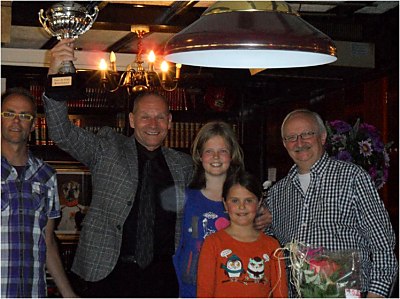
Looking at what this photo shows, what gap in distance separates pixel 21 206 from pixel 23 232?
110mm

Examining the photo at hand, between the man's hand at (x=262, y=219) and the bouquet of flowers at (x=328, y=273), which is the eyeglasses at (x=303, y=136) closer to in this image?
the man's hand at (x=262, y=219)

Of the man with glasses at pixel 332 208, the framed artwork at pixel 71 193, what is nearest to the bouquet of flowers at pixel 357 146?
the man with glasses at pixel 332 208

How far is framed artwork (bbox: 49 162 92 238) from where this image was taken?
8.00 metres

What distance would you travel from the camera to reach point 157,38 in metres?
7.31

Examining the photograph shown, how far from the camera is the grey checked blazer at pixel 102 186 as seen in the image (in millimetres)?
3449

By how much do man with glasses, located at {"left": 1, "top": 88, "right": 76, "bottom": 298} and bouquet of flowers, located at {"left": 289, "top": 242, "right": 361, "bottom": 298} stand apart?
1241 mm

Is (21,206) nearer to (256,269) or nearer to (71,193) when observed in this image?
(256,269)

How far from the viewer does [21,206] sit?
3277mm

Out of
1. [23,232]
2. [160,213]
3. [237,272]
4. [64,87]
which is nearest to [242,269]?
[237,272]

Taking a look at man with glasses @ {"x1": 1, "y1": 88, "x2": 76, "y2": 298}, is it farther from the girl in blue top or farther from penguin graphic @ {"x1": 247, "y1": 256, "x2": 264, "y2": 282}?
penguin graphic @ {"x1": 247, "y1": 256, "x2": 264, "y2": 282}

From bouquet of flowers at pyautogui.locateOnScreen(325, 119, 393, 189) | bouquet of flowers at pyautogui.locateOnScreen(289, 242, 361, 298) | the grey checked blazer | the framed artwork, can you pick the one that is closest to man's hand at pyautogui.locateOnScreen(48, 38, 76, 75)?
the grey checked blazer

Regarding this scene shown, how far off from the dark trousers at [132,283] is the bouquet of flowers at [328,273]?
1.05 meters

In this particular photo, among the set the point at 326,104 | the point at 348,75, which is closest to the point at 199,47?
the point at 348,75

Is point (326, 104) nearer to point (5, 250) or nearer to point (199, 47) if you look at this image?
point (5, 250)
